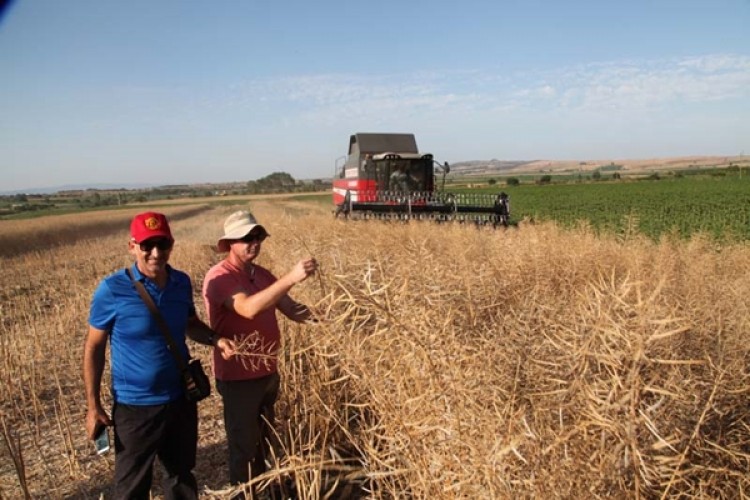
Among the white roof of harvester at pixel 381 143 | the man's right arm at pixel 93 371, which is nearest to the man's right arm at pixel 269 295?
the man's right arm at pixel 93 371

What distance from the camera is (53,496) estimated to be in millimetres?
3389

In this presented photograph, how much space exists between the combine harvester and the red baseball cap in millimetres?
Result: 10062

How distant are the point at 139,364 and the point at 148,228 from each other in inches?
28.3

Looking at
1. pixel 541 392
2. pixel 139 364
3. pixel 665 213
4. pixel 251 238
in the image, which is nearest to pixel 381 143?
pixel 665 213

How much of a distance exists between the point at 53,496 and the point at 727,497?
12.6 ft

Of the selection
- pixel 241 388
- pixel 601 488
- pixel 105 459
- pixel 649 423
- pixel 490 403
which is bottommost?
pixel 105 459

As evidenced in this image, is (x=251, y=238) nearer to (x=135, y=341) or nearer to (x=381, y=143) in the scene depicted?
(x=135, y=341)

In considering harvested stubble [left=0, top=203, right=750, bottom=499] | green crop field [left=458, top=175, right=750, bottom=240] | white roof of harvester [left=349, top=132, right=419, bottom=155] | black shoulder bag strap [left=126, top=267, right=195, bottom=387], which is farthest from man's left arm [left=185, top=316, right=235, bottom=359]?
white roof of harvester [left=349, top=132, right=419, bottom=155]

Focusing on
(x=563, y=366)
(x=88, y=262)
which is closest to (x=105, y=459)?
(x=563, y=366)

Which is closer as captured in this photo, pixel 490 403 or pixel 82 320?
pixel 490 403

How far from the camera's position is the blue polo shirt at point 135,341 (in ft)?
8.56

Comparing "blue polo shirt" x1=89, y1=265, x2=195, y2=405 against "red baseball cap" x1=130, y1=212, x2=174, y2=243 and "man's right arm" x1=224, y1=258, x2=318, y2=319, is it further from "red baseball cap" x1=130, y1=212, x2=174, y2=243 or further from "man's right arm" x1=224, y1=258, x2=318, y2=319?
"man's right arm" x1=224, y1=258, x2=318, y2=319

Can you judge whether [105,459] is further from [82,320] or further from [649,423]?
[82,320]

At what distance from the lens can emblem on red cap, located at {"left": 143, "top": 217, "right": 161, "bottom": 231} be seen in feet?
8.75
